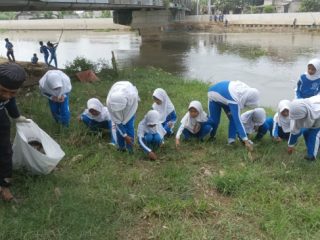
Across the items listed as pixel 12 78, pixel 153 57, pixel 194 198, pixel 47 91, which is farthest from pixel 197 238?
pixel 153 57

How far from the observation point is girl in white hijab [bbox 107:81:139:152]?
4.73 meters

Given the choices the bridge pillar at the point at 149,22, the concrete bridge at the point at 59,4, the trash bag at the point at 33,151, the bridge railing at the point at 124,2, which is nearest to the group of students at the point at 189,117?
the trash bag at the point at 33,151

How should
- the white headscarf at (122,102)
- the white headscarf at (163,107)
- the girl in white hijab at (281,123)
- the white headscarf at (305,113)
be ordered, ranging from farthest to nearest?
the white headscarf at (163,107) < the girl in white hijab at (281,123) < the white headscarf at (122,102) < the white headscarf at (305,113)

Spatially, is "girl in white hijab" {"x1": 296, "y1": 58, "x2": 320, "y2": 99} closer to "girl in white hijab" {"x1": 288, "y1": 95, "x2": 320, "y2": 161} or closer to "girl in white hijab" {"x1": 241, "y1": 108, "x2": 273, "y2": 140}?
"girl in white hijab" {"x1": 241, "y1": 108, "x2": 273, "y2": 140}

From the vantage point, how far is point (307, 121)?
15.1 feet

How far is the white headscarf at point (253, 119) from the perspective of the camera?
18.4ft

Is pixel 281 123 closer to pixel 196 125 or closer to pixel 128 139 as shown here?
pixel 196 125

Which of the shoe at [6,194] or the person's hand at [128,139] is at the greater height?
the person's hand at [128,139]

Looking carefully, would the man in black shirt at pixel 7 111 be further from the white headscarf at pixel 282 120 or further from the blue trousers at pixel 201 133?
the white headscarf at pixel 282 120

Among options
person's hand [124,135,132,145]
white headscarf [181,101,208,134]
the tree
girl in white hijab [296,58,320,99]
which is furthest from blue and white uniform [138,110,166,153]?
the tree

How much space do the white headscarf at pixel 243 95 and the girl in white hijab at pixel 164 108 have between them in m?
1.02

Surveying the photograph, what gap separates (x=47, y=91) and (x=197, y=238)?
358 centimetres

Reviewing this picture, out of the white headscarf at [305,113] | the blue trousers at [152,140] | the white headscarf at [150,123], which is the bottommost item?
the blue trousers at [152,140]

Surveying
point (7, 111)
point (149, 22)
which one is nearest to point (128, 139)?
point (7, 111)
